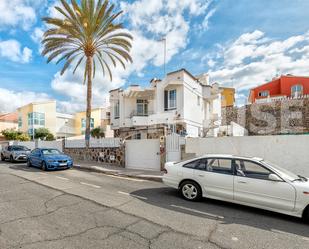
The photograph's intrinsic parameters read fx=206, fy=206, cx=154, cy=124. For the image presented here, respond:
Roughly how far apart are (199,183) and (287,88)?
124 ft

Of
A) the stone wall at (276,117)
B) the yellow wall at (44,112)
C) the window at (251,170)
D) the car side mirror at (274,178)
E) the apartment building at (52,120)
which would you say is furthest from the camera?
the yellow wall at (44,112)

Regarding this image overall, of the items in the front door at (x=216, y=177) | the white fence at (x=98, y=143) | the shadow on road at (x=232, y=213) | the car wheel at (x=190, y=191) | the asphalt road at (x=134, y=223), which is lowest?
the shadow on road at (x=232, y=213)

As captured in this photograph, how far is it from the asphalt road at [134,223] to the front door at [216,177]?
39 centimetres

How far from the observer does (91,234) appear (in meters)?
4.06

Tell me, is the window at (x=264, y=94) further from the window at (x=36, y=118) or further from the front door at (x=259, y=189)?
the window at (x=36, y=118)

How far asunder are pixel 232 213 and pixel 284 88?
38.3 metres

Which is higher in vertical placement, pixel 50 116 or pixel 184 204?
pixel 50 116

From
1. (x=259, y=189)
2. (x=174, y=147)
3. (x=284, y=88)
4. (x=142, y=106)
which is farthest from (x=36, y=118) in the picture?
(x=284, y=88)

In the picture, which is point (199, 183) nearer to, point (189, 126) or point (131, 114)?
point (189, 126)

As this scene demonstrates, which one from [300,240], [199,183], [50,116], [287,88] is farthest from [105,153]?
[287,88]

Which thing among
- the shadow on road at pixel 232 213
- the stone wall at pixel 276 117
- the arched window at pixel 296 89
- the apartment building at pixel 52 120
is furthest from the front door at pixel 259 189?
Answer: the arched window at pixel 296 89

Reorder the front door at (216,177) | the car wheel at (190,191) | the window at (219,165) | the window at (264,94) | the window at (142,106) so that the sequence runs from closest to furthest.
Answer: the front door at (216,177), the window at (219,165), the car wheel at (190,191), the window at (142,106), the window at (264,94)

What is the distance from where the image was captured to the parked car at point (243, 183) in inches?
199

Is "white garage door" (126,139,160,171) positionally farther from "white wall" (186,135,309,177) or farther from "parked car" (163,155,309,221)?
"parked car" (163,155,309,221)
